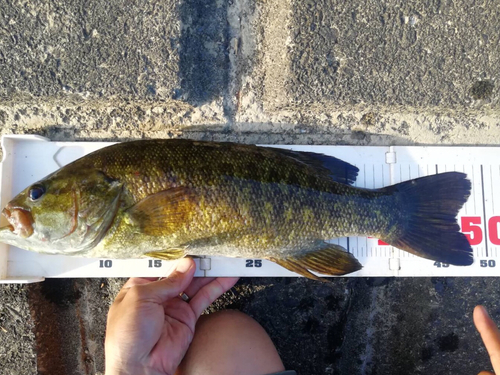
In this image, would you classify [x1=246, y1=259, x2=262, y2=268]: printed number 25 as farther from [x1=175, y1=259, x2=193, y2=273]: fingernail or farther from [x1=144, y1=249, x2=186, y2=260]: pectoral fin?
[x1=144, y1=249, x2=186, y2=260]: pectoral fin

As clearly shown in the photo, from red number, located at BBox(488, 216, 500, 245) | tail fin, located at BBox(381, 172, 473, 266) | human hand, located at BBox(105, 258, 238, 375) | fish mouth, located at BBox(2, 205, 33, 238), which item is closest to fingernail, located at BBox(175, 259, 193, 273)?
human hand, located at BBox(105, 258, 238, 375)

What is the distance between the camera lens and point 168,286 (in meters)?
2.21

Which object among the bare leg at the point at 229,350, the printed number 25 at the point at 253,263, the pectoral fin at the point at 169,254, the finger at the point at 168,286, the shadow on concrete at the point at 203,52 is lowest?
the bare leg at the point at 229,350

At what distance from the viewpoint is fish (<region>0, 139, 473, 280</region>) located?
203 centimetres

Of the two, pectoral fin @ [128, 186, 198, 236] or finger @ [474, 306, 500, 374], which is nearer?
pectoral fin @ [128, 186, 198, 236]

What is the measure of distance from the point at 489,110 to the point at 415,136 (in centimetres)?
52

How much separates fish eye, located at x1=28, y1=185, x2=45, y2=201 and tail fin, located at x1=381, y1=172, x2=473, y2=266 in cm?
210

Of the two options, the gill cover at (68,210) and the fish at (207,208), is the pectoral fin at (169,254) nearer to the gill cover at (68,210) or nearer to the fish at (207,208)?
the fish at (207,208)

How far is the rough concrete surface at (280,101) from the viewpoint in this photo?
2.38 meters

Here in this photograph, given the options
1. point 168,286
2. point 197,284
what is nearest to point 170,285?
point 168,286

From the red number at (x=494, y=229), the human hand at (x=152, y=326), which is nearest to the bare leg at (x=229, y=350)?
the human hand at (x=152, y=326)

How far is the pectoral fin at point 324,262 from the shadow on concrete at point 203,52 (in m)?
1.23

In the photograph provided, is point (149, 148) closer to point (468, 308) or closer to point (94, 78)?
point (94, 78)

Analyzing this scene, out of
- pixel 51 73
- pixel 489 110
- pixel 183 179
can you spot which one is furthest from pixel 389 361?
pixel 51 73
